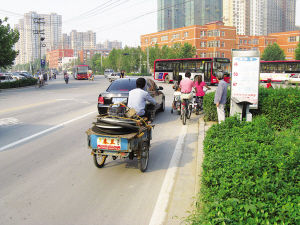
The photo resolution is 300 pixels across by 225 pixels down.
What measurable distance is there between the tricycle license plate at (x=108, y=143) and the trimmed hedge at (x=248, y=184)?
1.57 m

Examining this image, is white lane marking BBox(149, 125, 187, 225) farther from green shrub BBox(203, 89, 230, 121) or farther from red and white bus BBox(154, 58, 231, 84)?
red and white bus BBox(154, 58, 231, 84)

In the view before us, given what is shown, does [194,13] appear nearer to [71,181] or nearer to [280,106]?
[280,106]

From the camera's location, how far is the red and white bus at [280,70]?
3938 cm

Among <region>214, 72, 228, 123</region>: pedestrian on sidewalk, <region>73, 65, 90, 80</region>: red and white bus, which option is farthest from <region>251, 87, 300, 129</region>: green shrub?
<region>73, 65, 90, 80</region>: red and white bus

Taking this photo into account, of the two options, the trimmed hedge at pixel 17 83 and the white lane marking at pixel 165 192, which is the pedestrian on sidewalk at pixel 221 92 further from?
the trimmed hedge at pixel 17 83

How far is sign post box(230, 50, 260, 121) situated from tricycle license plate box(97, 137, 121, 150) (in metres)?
4.81

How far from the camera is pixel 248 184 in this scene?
11.5 ft

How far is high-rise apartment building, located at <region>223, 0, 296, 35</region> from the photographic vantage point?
166 meters

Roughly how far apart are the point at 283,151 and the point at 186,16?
152342mm

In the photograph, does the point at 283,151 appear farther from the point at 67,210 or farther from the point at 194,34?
the point at 194,34

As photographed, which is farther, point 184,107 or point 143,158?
point 184,107

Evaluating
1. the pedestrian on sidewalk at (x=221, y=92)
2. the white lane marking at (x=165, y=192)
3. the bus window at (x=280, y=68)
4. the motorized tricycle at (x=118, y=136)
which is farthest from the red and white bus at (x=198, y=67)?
the motorized tricycle at (x=118, y=136)

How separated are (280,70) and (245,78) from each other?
34231 millimetres

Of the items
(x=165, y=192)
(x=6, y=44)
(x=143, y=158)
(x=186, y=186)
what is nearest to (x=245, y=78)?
(x=143, y=158)
